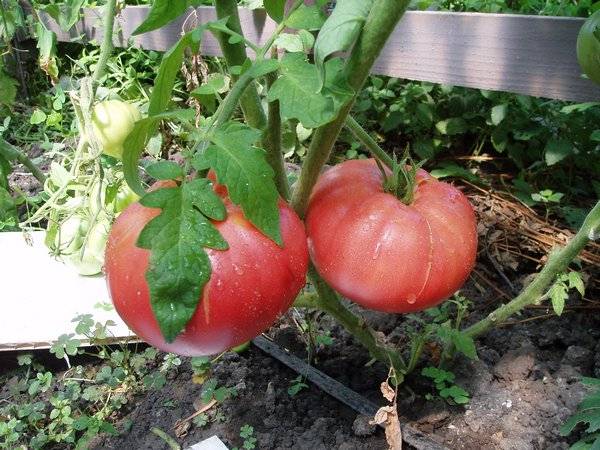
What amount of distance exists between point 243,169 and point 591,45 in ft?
1.69

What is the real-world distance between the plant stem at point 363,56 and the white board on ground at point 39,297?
0.82 metres

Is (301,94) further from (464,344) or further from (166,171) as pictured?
(464,344)

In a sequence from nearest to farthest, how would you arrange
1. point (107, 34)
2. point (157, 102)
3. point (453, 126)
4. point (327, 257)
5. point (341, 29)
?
1. point (341, 29)
2. point (157, 102)
3. point (327, 257)
4. point (107, 34)
5. point (453, 126)

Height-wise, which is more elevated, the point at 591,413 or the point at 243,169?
the point at 243,169

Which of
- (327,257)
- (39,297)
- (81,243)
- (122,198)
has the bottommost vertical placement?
(39,297)

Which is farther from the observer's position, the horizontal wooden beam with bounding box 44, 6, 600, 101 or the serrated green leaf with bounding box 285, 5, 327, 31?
the horizontal wooden beam with bounding box 44, 6, 600, 101

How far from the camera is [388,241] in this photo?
2.36ft

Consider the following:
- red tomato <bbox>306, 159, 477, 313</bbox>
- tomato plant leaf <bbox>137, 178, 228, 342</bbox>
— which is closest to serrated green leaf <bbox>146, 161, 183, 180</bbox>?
tomato plant leaf <bbox>137, 178, 228, 342</bbox>

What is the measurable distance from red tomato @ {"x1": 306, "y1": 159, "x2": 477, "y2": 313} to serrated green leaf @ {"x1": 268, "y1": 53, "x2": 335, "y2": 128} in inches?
8.5

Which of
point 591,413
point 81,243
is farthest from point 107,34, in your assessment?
point 591,413

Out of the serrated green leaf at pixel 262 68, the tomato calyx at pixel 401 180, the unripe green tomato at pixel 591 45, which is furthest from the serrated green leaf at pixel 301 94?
the unripe green tomato at pixel 591 45

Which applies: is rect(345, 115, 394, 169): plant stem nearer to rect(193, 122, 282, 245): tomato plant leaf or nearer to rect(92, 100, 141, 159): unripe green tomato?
rect(193, 122, 282, 245): tomato plant leaf

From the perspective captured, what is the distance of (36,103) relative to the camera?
Answer: 3.11 metres

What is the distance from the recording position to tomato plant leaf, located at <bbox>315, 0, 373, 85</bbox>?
0.53 m
